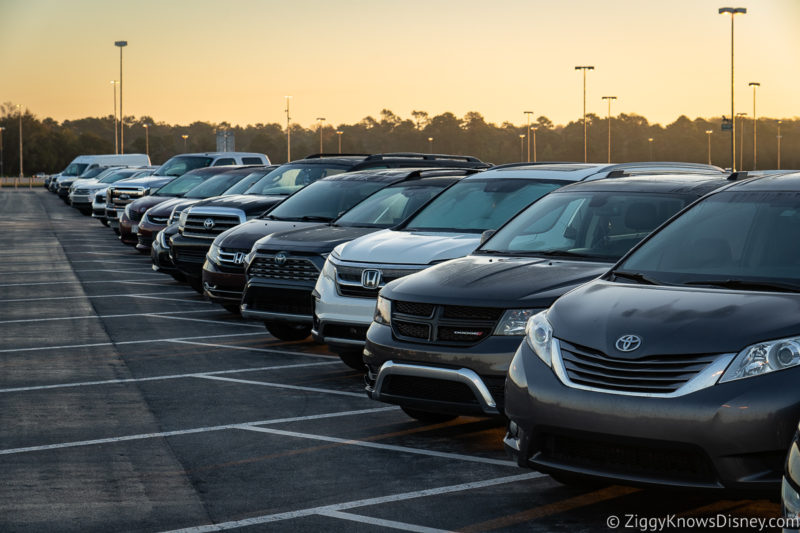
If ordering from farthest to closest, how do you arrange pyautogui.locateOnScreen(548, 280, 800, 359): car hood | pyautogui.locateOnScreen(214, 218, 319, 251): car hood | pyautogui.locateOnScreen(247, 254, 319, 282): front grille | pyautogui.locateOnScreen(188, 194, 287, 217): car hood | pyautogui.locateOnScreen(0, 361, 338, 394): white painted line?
1. pyautogui.locateOnScreen(188, 194, 287, 217): car hood
2. pyautogui.locateOnScreen(214, 218, 319, 251): car hood
3. pyautogui.locateOnScreen(247, 254, 319, 282): front grille
4. pyautogui.locateOnScreen(0, 361, 338, 394): white painted line
5. pyautogui.locateOnScreen(548, 280, 800, 359): car hood

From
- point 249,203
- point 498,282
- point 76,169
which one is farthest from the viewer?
point 76,169

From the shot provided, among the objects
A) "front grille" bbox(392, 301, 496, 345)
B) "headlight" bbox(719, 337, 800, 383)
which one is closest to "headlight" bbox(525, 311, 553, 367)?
"headlight" bbox(719, 337, 800, 383)

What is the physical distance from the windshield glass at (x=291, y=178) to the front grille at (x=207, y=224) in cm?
117

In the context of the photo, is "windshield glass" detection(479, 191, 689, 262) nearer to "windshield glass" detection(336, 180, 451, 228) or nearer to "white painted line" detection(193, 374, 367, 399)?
"white painted line" detection(193, 374, 367, 399)

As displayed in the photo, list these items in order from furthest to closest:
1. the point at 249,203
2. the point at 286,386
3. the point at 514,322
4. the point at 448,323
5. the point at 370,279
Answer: the point at 249,203 → the point at 286,386 → the point at 370,279 → the point at 448,323 → the point at 514,322

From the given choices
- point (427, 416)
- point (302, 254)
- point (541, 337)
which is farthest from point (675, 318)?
point (302, 254)

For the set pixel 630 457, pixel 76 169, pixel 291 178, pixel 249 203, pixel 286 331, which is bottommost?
pixel 286 331

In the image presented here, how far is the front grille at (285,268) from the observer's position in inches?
434

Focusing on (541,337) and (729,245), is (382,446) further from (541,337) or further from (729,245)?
(729,245)

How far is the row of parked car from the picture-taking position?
4965 mm

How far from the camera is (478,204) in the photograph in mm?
10297

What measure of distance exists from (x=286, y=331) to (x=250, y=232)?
148 cm

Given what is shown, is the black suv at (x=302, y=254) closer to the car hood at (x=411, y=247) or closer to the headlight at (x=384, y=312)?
the car hood at (x=411, y=247)

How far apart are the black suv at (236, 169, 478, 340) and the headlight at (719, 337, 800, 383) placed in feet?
20.7
